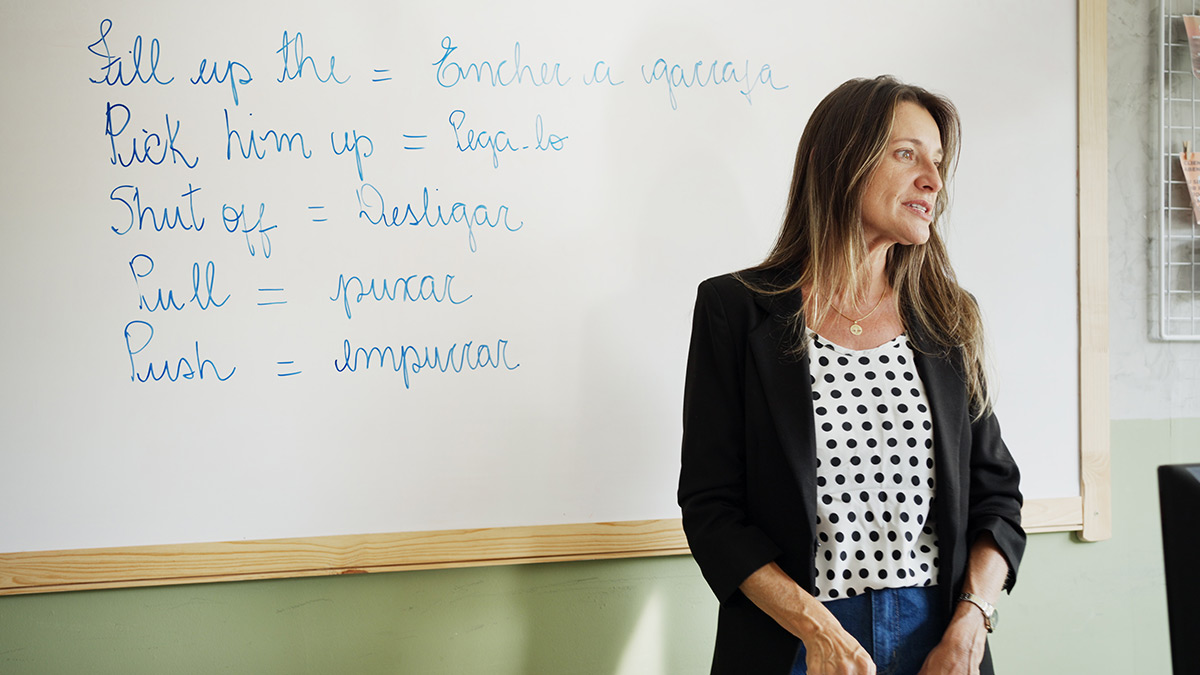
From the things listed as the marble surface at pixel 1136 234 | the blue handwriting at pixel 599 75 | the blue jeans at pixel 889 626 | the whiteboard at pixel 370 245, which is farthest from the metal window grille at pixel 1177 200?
the blue handwriting at pixel 599 75

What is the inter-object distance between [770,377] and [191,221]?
3.14 ft

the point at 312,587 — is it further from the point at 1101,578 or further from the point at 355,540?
the point at 1101,578

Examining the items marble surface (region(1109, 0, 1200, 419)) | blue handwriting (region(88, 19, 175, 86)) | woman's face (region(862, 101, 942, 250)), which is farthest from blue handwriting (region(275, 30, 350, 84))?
marble surface (region(1109, 0, 1200, 419))

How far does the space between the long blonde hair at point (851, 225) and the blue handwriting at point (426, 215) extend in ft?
1.56

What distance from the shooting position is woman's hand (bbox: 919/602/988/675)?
95 centimetres

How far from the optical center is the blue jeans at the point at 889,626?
0.96m

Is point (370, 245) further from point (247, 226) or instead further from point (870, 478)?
point (870, 478)

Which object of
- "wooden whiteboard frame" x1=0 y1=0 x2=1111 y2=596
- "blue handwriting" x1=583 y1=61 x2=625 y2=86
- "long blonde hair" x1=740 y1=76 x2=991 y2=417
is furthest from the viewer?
"blue handwriting" x1=583 y1=61 x2=625 y2=86

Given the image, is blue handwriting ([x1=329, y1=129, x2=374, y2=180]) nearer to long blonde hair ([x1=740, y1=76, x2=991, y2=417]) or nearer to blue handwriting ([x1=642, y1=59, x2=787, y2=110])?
blue handwriting ([x1=642, y1=59, x2=787, y2=110])

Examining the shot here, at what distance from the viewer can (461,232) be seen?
1.33 meters

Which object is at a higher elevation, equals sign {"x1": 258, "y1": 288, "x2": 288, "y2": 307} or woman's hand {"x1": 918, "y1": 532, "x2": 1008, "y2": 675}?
equals sign {"x1": 258, "y1": 288, "x2": 288, "y2": 307}

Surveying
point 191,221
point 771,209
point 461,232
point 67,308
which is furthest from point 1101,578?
point 67,308

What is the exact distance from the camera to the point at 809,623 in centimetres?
91

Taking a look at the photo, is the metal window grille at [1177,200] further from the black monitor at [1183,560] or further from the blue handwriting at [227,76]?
the blue handwriting at [227,76]
